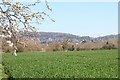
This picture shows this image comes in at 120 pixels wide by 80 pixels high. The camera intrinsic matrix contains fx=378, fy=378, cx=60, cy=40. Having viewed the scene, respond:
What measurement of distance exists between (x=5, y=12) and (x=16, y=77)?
16.5 m

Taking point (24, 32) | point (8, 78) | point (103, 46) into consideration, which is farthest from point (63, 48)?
point (24, 32)

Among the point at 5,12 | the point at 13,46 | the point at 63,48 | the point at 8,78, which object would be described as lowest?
the point at 63,48

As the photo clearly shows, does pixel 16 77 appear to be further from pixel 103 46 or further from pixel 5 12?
pixel 103 46

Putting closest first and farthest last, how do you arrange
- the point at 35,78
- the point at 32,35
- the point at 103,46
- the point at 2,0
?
the point at 2,0
the point at 32,35
the point at 35,78
the point at 103,46

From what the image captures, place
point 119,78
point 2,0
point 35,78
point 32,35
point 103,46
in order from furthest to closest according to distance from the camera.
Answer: point 103,46 < point 35,78 < point 119,78 < point 32,35 < point 2,0

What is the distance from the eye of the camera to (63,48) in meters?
87.8

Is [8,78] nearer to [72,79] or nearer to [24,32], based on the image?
[72,79]

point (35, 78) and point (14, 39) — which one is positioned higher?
point (14, 39)

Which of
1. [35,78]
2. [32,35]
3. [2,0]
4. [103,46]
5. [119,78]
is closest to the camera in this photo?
[2,0]

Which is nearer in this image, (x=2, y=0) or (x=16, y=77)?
(x=2, y=0)

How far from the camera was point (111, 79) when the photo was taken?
754 inches

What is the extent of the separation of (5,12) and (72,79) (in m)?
14.7

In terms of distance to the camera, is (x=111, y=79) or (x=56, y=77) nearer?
(x=111, y=79)

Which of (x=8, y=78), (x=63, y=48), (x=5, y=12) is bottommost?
(x=63, y=48)
